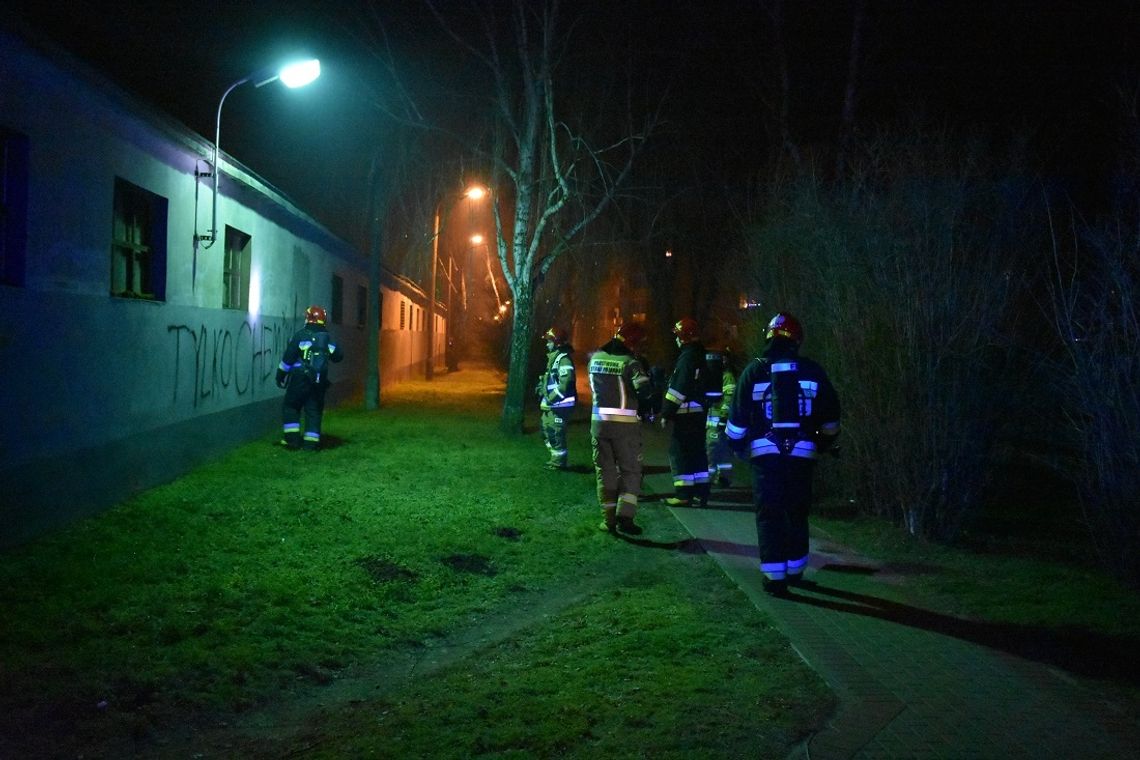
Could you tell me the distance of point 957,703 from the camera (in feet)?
15.9

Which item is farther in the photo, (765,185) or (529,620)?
(765,185)

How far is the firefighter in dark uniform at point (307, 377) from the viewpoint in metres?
13.3

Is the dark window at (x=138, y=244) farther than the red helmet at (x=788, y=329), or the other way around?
the dark window at (x=138, y=244)

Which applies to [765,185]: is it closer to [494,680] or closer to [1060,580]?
[1060,580]

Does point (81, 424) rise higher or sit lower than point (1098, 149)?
lower

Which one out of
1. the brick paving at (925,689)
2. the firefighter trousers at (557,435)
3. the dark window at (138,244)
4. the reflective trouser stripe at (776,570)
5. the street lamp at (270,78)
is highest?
the street lamp at (270,78)

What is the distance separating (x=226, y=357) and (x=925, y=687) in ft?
34.7

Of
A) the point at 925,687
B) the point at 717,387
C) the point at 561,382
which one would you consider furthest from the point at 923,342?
the point at 561,382

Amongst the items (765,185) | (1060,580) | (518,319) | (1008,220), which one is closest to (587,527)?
(1060,580)

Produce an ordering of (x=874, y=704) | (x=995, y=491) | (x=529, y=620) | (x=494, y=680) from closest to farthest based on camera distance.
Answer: (x=874, y=704)
(x=494, y=680)
(x=529, y=620)
(x=995, y=491)

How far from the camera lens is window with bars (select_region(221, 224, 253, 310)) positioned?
14047 millimetres

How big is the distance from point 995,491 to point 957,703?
25.7ft

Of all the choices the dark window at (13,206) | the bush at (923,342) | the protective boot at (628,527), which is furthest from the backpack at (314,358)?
the bush at (923,342)

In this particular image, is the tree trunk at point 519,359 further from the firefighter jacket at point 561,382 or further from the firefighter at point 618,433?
the firefighter at point 618,433
